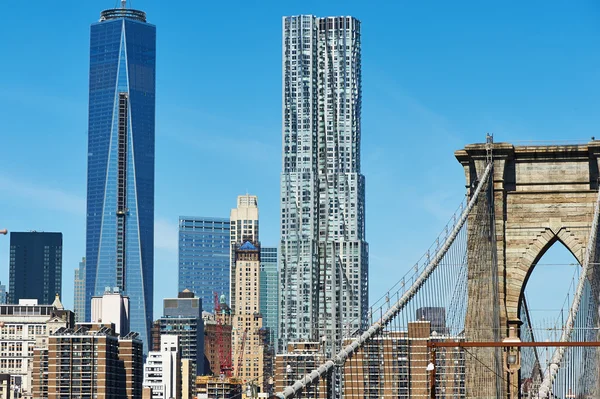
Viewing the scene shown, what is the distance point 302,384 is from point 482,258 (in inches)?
253

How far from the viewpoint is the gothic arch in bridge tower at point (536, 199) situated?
4553cm

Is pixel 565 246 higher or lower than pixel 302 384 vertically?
higher

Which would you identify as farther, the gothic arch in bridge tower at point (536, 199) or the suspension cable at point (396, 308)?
the gothic arch in bridge tower at point (536, 199)

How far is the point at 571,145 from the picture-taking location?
151 ft

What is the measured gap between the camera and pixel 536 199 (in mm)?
46031

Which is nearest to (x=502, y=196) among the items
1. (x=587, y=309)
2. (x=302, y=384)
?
(x=587, y=309)

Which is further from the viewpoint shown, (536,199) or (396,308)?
(396,308)

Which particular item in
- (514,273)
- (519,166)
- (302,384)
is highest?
(519,166)

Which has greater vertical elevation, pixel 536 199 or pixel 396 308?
pixel 536 199

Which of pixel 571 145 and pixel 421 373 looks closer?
pixel 571 145

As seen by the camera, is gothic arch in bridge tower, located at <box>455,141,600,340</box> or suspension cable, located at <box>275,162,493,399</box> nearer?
suspension cable, located at <box>275,162,493,399</box>

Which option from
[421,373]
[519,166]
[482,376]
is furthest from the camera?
[421,373]

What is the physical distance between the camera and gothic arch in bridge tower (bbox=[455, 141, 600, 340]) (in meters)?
45.5

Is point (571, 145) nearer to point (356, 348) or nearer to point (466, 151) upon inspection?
point (466, 151)
